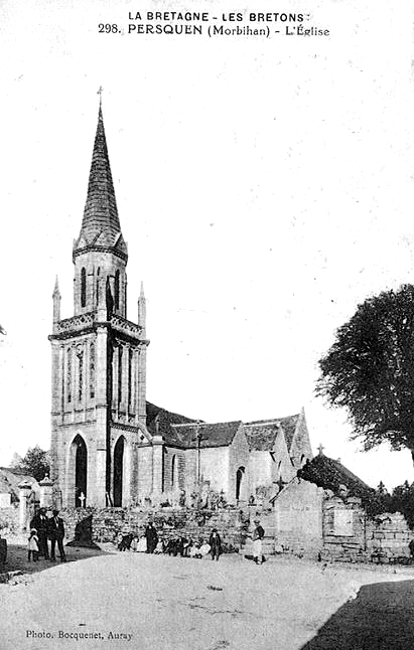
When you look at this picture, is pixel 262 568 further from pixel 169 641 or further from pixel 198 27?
pixel 198 27

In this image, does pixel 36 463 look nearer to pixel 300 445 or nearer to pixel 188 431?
pixel 188 431

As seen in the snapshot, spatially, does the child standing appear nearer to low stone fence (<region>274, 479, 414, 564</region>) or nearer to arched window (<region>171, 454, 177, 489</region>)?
low stone fence (<region>274, 479, 414, 564</region>)

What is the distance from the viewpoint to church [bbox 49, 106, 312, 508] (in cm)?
3225

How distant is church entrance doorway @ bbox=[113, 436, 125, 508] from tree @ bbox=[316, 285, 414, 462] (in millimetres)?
14663

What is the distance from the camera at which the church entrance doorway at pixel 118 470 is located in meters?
33.4

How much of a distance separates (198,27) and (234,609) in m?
9.95

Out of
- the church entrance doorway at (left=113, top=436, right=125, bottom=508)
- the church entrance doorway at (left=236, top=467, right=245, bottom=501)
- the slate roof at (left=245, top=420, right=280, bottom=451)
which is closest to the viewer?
the church entrance doorway at (left=113, top=436, right=125, bottom=508)

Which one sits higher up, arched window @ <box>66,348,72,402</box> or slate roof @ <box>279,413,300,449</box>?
arched window @ <box>66,348,72,402</box>

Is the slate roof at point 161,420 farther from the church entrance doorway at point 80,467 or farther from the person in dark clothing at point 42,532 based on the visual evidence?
the person in dark clothing at point 42,532

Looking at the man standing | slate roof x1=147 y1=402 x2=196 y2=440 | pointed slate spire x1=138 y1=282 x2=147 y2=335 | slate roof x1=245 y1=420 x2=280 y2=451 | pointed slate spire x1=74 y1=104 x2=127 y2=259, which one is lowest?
the man standing

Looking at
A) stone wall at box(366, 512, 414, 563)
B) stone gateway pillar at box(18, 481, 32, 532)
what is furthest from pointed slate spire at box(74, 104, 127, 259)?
stone wall at box(366, 512, 414, 563)

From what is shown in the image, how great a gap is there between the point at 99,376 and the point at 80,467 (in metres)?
5.38

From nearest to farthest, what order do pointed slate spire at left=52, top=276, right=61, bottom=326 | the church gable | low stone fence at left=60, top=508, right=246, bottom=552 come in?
low stone fence at left=60, top=508, right=246, bottom=552 → pointed slate spire at left=52, top=276, right=61, bottom=326 → the church gable

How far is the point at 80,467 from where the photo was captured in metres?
33.8
